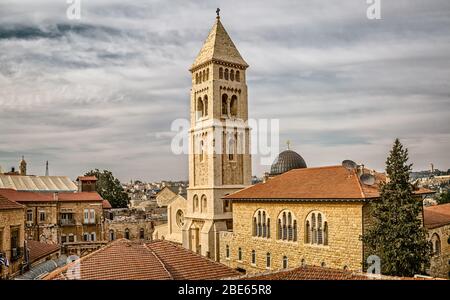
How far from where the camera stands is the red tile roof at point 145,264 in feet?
37.5

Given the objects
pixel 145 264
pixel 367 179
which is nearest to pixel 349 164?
pixel 367 179

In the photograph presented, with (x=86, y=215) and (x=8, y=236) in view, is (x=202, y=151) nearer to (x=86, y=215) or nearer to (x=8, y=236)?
(x=86, y=215)

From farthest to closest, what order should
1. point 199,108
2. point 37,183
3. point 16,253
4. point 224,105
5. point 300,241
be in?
point 37,183 → point 199,108 → point 224,105 → point 300,241 → point 16,253

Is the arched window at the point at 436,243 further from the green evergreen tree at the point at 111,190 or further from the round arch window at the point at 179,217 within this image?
the green evergreen tree at the point at 111,190

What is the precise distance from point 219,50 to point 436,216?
19.1m

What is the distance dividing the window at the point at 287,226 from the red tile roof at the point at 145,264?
996 cm

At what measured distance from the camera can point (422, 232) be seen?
57.9ft

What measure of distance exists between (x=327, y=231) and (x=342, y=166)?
3.81m

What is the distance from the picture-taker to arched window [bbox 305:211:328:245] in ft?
70.0

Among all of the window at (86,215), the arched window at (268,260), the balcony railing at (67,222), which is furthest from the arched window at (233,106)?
the balcony railing at (67,222)

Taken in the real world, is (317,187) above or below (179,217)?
above

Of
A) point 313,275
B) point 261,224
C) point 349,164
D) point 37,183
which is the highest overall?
point 349,164

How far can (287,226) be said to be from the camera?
2356cm
